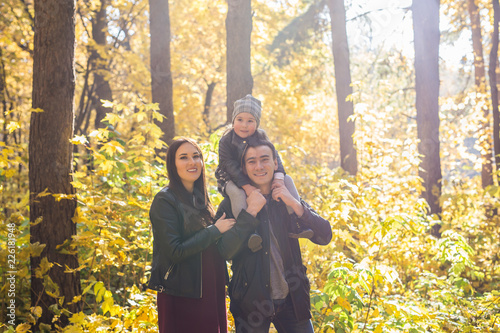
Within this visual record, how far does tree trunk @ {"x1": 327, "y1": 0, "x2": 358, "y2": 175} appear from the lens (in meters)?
9.55

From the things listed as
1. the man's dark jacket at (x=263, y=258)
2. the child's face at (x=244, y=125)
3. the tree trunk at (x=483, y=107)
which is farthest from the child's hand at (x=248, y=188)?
the tree trunk at (x=483, y=107)

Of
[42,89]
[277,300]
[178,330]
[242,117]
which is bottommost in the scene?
[178,330]

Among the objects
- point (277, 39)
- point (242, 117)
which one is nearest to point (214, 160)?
point (242, 117)

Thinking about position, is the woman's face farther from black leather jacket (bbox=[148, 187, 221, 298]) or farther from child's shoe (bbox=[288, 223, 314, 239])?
child's shoe (bbox=[288, 223, 314, 239])

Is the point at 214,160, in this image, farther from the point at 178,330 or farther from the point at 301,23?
the point at 301,23

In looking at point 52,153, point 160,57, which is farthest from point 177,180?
point 160,57

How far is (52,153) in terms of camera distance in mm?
4098

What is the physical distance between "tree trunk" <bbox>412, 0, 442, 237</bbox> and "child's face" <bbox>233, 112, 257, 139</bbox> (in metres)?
6.21

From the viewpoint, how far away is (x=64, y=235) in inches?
162

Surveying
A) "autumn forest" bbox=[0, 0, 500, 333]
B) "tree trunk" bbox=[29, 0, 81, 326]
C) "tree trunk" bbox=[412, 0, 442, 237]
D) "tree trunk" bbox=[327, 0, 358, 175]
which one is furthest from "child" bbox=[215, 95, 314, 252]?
"tree trunk" bbox=[412, 0, 442, 237]

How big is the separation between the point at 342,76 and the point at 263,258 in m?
7.78

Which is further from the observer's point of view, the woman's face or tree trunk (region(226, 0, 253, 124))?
tree trunk (region(226, 0, 253, 124))

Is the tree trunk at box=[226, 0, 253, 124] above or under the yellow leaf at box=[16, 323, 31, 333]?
above

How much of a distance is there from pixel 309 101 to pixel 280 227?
20.3m
